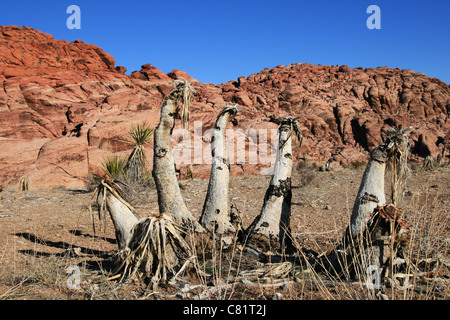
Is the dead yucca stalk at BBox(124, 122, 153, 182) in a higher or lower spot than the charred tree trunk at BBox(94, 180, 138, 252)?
higher

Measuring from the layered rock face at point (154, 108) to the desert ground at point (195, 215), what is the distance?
28.8 ft

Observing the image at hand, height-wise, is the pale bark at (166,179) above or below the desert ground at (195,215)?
above

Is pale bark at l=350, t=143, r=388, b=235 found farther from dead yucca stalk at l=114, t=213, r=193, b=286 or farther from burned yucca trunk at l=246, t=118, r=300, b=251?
dead yucca stalk at l=114, t=213, r=193, b=286

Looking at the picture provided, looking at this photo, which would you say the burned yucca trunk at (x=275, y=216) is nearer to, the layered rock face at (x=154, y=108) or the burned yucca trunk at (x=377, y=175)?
the burned yucca trunk at (x=377, y=175)

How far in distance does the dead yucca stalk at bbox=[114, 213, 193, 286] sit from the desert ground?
0.50ft

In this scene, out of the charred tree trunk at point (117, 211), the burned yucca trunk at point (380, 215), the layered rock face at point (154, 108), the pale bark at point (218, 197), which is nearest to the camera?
the burned yucca trunk at point (380, 215)

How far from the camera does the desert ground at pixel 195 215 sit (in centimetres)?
324

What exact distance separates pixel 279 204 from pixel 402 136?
7.07 ft

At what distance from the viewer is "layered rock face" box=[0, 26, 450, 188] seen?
25297 mm

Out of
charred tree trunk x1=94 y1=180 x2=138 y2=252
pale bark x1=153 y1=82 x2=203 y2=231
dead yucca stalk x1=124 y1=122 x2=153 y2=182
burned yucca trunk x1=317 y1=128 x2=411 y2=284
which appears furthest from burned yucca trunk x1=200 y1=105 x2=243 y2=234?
dead yucca stalk x1=124 y1=122 x2=153 y2=182

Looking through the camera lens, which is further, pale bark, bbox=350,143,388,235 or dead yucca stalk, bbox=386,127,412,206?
pale bark, bbox=350,143,388,235

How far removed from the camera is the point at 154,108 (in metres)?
33.9

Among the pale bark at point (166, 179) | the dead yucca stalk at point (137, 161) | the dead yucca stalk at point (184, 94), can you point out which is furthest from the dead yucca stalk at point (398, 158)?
the dead yucca stalk at point (137, 161)
